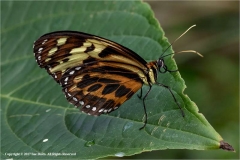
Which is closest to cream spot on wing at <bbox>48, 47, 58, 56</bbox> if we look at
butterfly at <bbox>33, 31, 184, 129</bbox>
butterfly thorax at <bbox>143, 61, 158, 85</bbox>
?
butterfly at <bbox>33, 31, 184, 129</bbox>

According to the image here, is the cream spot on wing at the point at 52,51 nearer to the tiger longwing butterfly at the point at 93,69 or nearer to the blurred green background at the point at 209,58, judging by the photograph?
the tiger longwing butterfly at the point at 93,69

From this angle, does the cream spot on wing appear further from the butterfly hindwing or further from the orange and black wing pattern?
the butterfly hindwing

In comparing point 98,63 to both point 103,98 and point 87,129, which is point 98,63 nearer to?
point 103,98

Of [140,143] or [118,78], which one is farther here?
[118,78]

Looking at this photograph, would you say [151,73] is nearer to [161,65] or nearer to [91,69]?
[161,65]

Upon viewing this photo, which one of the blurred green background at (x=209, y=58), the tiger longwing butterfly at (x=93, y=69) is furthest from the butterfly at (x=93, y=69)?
the blurred green background at (x=209, y=58)

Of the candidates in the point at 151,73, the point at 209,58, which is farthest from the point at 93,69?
the point at 209,58

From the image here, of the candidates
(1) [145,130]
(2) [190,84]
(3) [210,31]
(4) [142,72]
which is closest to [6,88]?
(4) [142,72]
